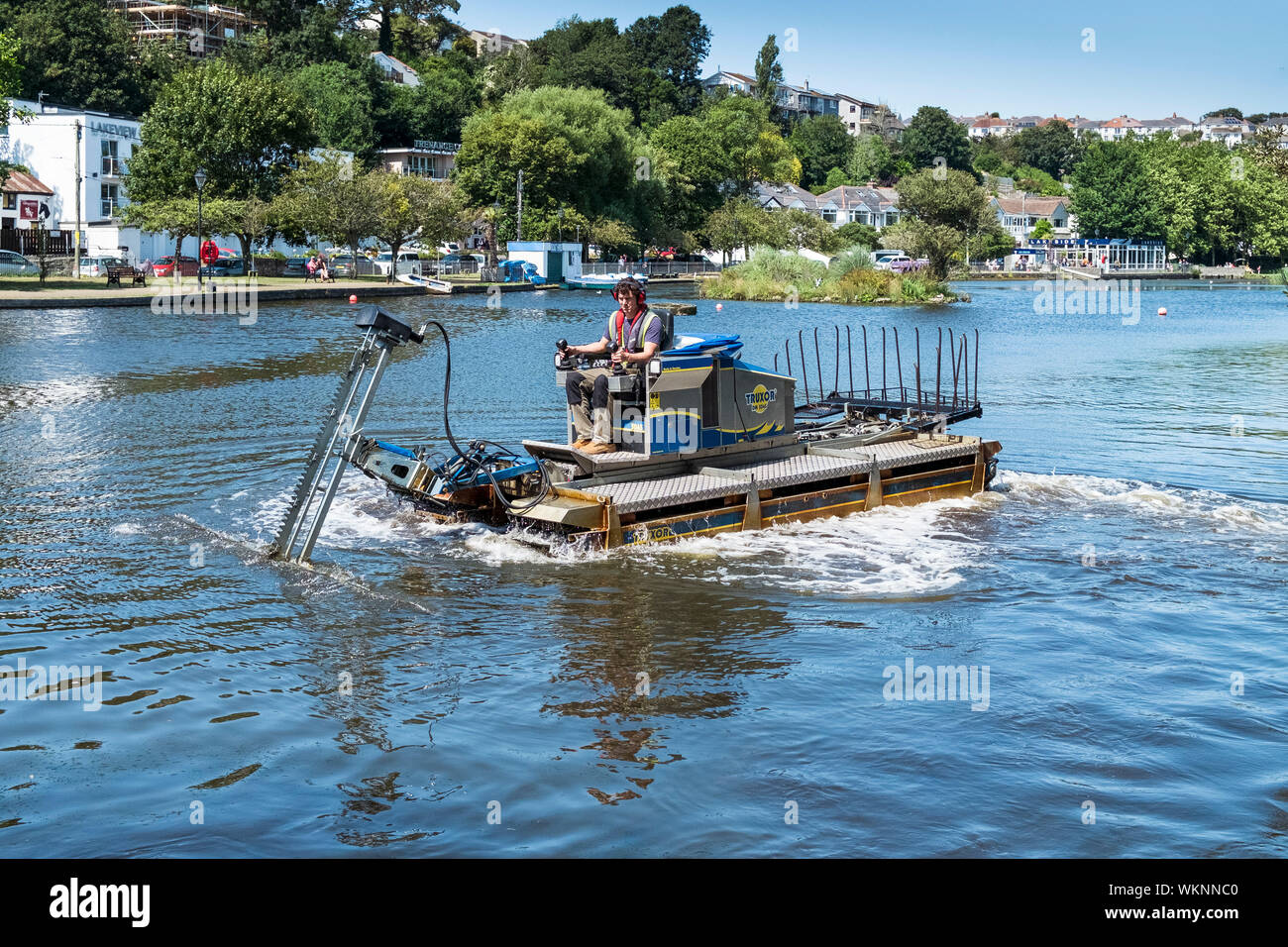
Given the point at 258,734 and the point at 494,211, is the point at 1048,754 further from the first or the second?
the point at 494,211

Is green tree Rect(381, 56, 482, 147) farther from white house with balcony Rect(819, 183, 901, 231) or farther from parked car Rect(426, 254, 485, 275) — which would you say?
white house with balcony Rect(819, 183, 901, 231)

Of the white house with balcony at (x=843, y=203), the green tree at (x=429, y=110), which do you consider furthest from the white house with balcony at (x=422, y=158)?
the white house with balcony at (x=843, y=203)

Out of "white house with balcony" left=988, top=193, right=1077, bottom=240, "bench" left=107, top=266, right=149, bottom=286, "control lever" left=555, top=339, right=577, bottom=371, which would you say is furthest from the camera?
"white house with balcony" left=988, top=193, right=1077, bottom=240

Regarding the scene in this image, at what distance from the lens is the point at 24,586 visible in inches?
489

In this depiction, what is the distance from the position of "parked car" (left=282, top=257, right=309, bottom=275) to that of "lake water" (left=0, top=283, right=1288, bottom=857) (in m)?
57.4

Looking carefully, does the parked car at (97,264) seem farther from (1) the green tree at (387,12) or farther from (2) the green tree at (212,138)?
(1) the green tree at (387,12)

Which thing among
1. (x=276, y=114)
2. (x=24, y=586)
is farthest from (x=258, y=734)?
(x=276, y=114)

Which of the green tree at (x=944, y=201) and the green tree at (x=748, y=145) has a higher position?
the green tree at (x=748, y=145)

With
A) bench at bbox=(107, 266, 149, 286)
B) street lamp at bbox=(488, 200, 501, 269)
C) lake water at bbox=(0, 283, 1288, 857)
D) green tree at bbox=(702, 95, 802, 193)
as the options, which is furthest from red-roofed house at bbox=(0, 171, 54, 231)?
green tree at bbox=(702, 95, 802, 193)

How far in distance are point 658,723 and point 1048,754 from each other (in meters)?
2.73

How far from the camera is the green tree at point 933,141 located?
186m

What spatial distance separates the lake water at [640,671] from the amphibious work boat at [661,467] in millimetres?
366

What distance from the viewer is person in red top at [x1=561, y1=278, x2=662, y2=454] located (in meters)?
14.8
